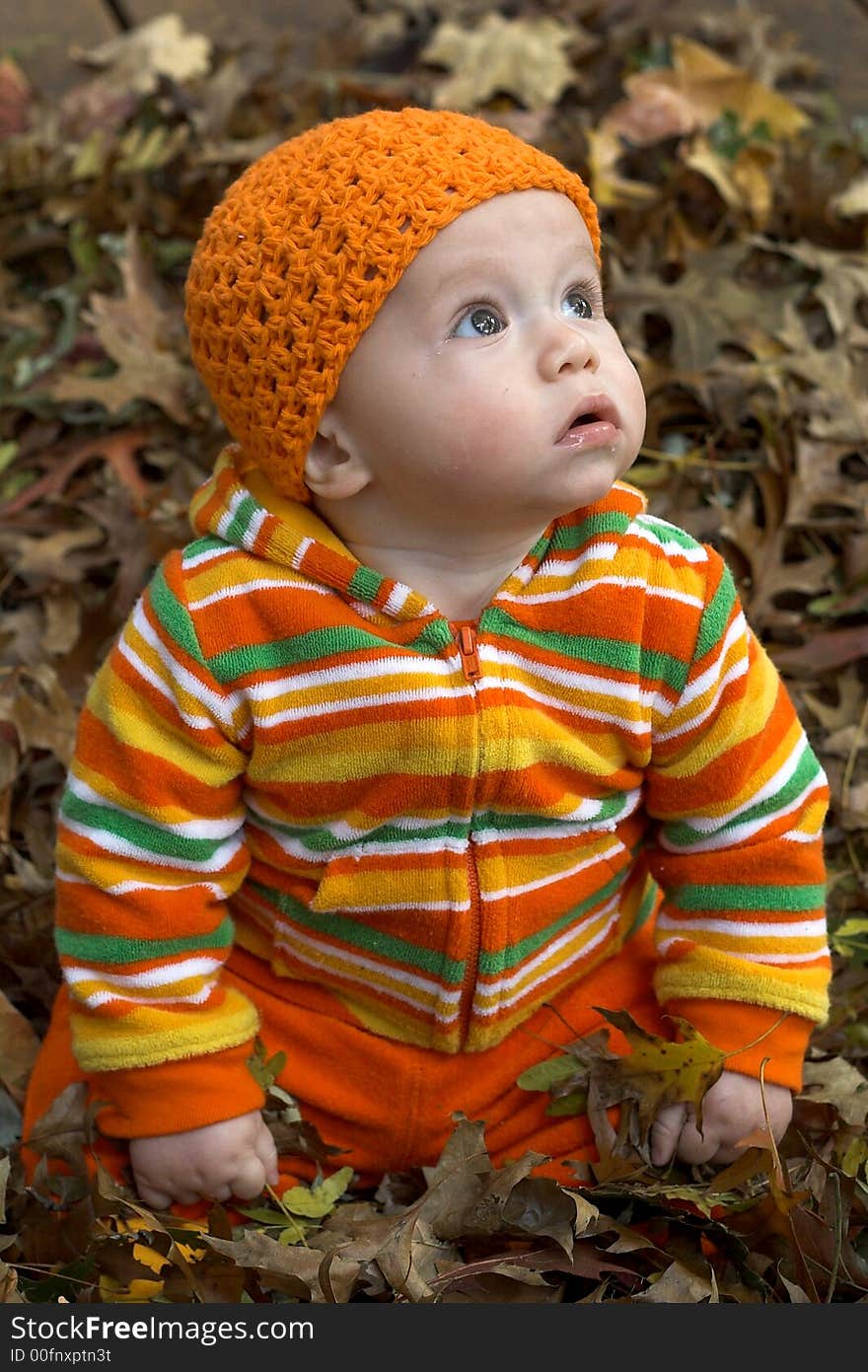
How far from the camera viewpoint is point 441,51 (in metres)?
4.28

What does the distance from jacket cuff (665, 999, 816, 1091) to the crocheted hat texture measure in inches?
37.2

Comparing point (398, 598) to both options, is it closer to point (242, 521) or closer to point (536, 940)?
point (242, 521)

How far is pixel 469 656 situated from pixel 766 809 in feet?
1.61

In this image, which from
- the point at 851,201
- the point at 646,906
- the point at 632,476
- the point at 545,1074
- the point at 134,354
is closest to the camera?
the point at 545,1074

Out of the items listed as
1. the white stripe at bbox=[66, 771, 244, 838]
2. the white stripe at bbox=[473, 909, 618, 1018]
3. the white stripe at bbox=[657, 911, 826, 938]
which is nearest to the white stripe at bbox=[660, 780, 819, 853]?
the white stripe at bbox=[657, 911, 826, 938]

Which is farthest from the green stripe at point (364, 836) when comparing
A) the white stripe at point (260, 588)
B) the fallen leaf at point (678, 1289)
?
the fallen leaf at point (678, 1289)

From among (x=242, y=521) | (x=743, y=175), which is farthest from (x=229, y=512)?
(x=743, y=175)

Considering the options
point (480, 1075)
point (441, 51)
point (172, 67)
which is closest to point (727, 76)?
point (441, 51)

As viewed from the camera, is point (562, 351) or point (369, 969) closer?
point (562, 351)

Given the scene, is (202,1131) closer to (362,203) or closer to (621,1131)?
(621,1131)

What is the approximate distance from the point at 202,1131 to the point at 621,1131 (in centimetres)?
60

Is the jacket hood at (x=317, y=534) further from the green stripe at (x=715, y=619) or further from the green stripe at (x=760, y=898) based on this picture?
the green stripe at (x=760, y=898)

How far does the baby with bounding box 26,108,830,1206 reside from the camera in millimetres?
1751

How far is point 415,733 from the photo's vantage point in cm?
187
